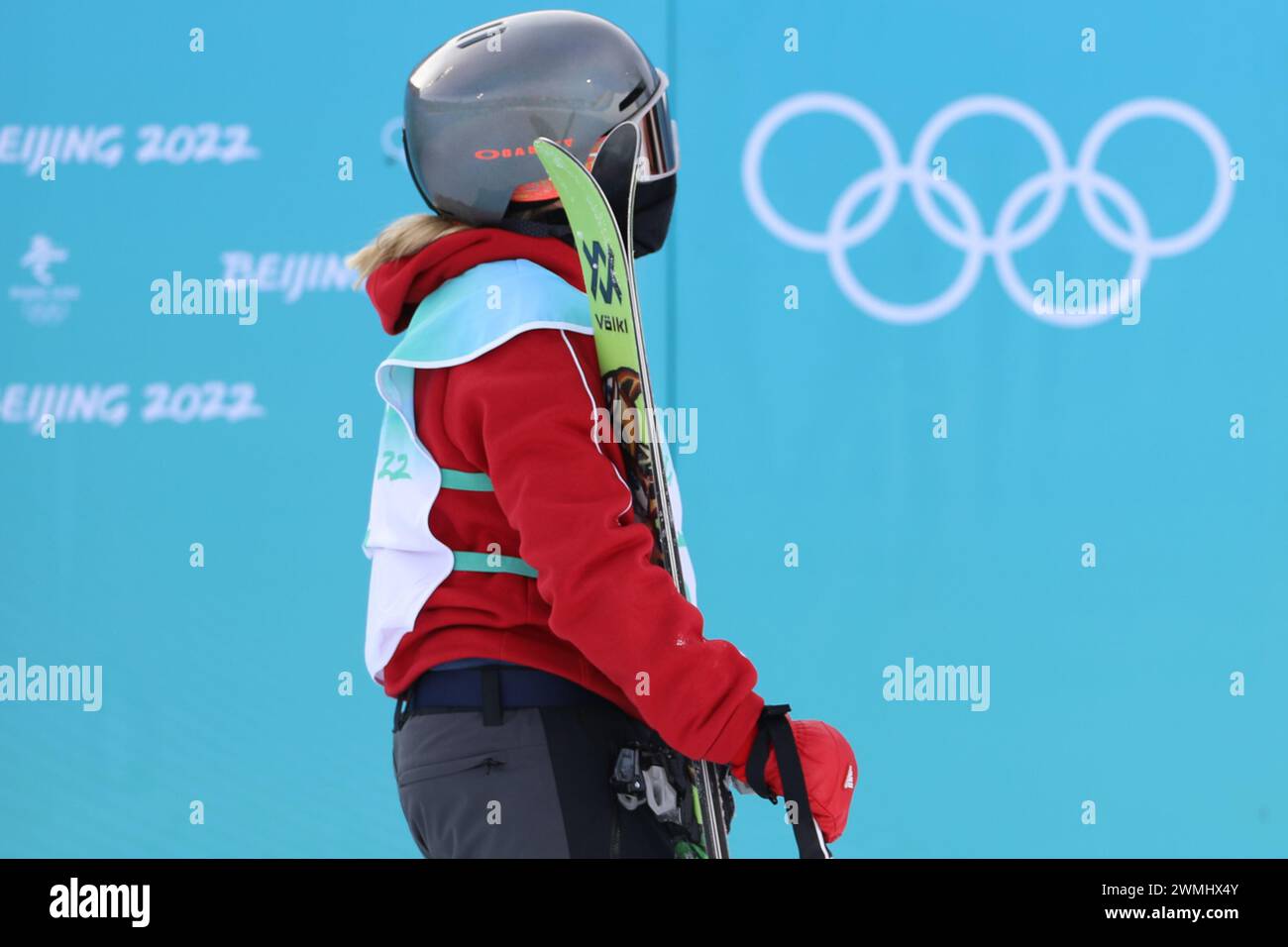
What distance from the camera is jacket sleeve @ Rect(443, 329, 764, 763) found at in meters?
1.29

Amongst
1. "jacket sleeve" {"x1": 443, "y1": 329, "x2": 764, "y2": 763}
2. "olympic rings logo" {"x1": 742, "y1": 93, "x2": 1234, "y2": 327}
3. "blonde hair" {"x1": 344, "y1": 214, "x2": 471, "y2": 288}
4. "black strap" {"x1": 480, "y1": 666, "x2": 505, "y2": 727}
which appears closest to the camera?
"jacket sleeve" {"x1": 443, "y1": 329, "x2": 764, "y2": 763}

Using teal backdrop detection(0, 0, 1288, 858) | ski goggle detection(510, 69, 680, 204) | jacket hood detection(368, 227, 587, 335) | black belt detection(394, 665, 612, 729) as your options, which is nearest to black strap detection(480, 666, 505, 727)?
black belt detection(394, 665, 612, 729)

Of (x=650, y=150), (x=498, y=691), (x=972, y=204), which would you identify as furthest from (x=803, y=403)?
(x=498, y=691)

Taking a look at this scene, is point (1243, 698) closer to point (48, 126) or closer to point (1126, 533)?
point (1126, 533)

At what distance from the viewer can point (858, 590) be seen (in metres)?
2.95

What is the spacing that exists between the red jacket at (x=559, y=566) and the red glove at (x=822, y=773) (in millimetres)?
40

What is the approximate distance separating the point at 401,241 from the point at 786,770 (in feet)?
2.36

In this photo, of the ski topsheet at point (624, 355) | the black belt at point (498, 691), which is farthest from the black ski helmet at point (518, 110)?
the black belt at point (498, 691)

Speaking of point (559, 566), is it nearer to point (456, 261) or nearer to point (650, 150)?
point (456, 261)

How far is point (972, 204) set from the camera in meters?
2.94

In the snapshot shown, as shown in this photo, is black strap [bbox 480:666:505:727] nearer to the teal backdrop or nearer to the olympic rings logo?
the teal backdrop

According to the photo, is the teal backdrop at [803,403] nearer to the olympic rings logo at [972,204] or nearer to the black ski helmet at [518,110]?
the olympic rings logo at [972,204]

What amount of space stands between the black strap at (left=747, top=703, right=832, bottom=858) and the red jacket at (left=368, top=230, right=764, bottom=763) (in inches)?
0.6

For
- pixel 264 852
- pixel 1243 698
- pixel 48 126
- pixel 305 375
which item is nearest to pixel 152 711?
pixel 264 852
